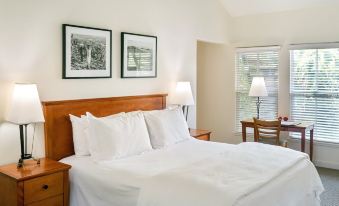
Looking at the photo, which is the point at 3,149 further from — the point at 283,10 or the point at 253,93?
the point at 283,10

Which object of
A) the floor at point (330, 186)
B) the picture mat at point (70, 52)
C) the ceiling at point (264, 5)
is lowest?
the floor at point (330, 186)

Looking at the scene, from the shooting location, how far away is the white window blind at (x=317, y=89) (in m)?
5.18

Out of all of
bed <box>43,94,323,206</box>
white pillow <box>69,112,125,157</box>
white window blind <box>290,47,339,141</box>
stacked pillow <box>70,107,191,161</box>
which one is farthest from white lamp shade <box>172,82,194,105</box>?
white window blind <box>290,47,339,141</box>

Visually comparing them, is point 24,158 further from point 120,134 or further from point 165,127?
point 165,127

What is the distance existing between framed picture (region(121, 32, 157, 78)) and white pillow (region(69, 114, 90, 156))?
3.04 ft

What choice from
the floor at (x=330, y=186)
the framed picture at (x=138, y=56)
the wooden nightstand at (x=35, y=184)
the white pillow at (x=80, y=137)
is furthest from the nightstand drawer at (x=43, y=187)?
the floor at (x=330, y=186)

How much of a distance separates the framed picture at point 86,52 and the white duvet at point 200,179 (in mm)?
944

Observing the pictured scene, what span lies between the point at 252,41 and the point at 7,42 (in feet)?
13.1

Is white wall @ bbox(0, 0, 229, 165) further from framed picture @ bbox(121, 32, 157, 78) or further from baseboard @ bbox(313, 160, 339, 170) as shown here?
baseboard @ bbox(313, 160, 339, 170)

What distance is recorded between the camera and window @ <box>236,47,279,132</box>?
225 inches

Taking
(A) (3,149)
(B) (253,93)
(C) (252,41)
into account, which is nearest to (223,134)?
(B) (253,93)

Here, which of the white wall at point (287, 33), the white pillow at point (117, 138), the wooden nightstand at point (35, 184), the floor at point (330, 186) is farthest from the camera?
the white wall at point (287, 33)

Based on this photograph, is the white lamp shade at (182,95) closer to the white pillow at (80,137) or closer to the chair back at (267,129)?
the chair back at (267,129)

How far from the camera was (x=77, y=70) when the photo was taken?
3611 millimetres
